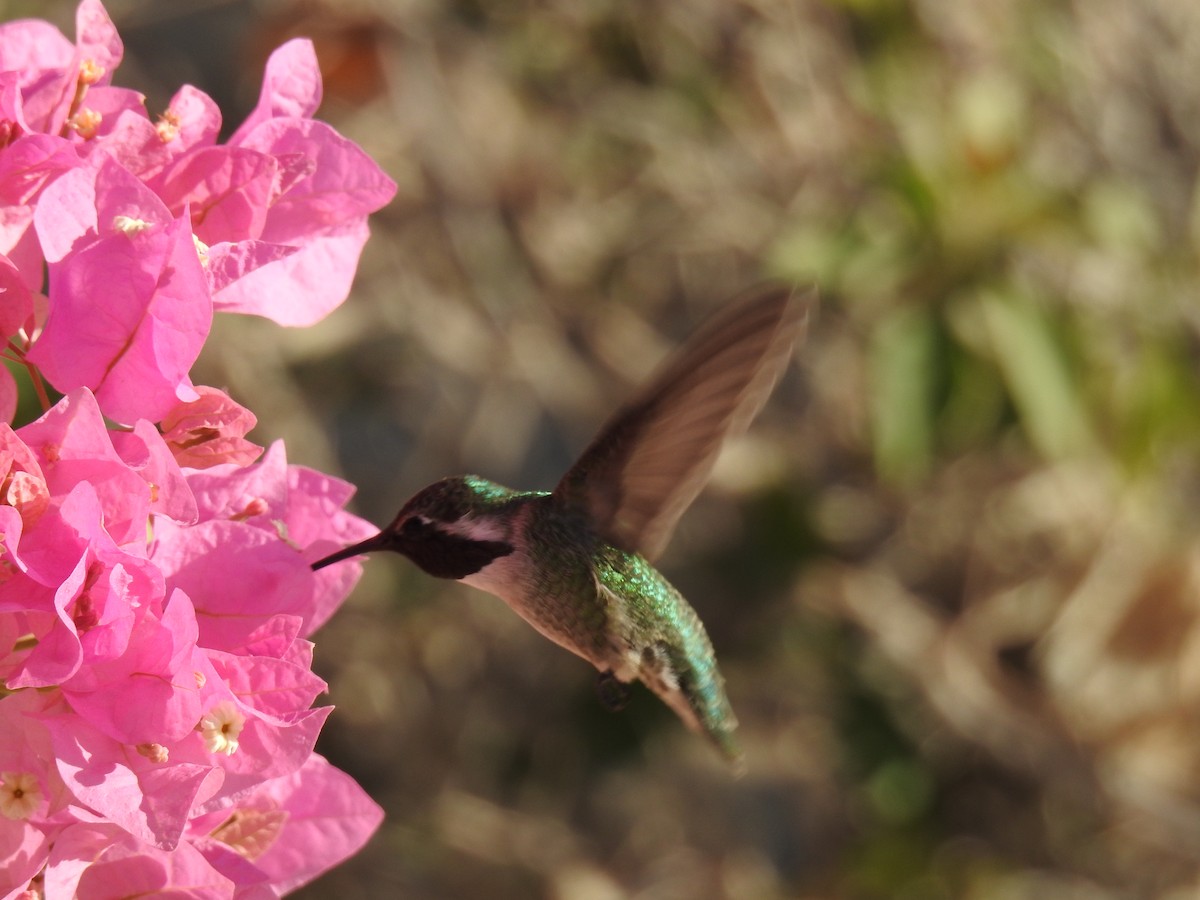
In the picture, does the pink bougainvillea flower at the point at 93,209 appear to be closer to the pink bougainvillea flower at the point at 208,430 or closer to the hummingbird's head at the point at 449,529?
the pink bougainvillea flower at the point at 208,430

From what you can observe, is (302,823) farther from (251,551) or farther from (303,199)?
(303,199)

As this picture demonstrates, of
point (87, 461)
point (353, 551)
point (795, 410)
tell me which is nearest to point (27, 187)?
point (87, 461)

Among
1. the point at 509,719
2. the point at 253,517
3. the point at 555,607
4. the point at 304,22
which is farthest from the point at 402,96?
the point at 253,517

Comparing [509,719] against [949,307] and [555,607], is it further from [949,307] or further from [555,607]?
[555,607]

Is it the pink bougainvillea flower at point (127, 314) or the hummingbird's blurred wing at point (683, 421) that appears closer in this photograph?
the pink bougainvillea flower at point (127, 314)

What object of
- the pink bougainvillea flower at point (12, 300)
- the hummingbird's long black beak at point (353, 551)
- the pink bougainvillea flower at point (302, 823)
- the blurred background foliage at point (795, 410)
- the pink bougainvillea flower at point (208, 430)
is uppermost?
the pink bougainvillea flower at point (12, 300)

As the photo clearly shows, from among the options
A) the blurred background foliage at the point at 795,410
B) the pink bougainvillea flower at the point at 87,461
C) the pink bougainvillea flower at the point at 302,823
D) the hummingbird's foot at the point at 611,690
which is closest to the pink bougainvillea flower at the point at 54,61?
the pink bougainvillea flower at the point at 87,461

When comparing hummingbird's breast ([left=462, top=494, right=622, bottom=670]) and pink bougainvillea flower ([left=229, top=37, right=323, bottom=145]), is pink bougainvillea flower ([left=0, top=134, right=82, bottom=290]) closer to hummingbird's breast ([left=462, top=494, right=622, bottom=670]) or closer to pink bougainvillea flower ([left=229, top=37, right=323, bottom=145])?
pink bougainvillea flower ([left=229, top=37, right=323, bottom=145])

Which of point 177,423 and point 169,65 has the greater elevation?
point 177,423
